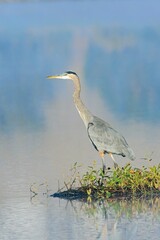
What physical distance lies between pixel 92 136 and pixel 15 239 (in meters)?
2.13

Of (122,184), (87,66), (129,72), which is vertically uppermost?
(87,66)

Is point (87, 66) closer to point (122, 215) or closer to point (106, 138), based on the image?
point (106, 138)

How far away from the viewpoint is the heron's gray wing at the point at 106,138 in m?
10.1

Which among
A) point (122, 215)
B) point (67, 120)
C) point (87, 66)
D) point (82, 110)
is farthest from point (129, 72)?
point (122, 215)

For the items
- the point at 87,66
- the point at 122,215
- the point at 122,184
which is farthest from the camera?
the point at 87,66

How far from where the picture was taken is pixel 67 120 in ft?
50.4

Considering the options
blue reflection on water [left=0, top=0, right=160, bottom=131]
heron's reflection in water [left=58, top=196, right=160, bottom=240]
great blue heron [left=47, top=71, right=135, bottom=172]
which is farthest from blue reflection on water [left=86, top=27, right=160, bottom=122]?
heron's reflection in water [left=58, top=196, right=160, bottom=240]

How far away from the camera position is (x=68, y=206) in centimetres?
962

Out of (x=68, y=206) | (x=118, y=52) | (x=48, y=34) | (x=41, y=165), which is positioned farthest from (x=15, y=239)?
(x=48, y=34)

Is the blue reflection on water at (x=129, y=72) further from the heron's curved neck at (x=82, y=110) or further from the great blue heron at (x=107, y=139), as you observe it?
the great blue heron at (x=107, y=139)

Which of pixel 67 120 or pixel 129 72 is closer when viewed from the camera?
pixel 67 120

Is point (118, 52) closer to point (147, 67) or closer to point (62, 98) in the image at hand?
point (147, 67)

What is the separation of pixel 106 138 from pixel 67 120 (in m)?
5.21

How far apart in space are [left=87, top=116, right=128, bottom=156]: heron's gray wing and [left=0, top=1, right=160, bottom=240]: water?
628 millimetres
